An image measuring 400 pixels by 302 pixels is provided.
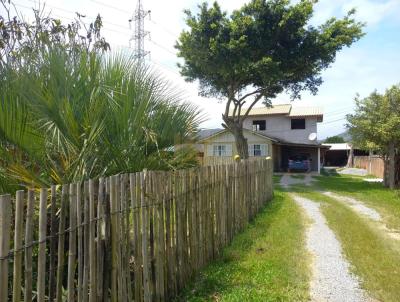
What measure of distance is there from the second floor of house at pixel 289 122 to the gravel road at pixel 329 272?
2320cm

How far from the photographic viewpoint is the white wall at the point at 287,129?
1185 inches

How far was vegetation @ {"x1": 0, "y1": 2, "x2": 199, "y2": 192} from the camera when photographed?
288 cm

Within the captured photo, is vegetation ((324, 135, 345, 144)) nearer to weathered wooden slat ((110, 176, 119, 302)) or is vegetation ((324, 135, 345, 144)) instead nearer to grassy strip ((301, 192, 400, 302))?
grassy strip ((301, 192, 400, 302))

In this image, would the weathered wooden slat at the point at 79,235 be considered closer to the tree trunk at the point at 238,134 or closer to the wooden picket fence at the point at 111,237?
the wooden picket fence at the point at 111,237

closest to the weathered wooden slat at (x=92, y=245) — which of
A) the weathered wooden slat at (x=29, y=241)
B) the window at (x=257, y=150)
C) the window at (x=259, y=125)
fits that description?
the weathered wooden slat at (x=29, y=241)

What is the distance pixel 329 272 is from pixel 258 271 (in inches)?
40.2

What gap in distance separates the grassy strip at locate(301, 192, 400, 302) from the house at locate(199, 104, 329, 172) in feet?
62.2

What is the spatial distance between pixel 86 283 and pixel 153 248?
1038 millimetres

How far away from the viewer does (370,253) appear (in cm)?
590

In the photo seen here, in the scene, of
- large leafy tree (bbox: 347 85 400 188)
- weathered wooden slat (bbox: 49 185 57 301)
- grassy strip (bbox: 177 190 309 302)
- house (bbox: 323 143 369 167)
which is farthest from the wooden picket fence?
house (bbox: 323 143 369 167)

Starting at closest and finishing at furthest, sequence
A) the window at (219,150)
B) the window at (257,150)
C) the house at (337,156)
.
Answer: the window at (257,150), the window at (219,150), the house at (337,156)

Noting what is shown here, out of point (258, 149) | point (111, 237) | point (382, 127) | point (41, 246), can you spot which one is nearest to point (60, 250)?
point (41, 246)

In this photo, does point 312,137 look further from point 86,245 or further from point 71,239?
point 71,239

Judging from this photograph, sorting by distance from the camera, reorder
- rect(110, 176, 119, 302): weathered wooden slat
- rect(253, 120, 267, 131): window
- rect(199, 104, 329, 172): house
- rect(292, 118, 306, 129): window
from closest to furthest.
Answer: rect(110, 176, 119, 302): weathered wooden slat < rect(199, 104, 329, 172): house < rect(292, 118, 306, 129): window < rect(253, 120, 267, 131): window
